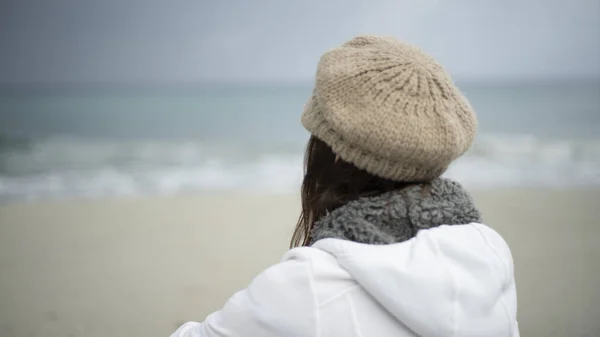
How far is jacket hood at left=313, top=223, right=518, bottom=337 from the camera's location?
0.96 meters

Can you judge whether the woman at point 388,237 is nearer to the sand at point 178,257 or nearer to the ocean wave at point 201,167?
the sand at point 178,257

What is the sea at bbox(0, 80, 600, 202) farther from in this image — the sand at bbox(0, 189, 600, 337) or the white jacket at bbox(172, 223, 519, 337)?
the white jacket at bbox(172, 223, 519, 337)

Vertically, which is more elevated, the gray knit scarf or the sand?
the gray knit scarf

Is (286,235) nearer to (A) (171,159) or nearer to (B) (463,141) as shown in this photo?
(B) (463,141)

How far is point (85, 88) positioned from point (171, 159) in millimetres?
32782

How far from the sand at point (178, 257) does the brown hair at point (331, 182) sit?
3.08m

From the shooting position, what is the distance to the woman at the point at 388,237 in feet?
3.17

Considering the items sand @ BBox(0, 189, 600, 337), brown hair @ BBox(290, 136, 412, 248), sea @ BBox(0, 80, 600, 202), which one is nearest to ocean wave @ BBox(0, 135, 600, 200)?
sea @ BBox(0, 80, 600, 202)

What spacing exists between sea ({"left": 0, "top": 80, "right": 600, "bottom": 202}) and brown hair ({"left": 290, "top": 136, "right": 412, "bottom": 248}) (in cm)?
636

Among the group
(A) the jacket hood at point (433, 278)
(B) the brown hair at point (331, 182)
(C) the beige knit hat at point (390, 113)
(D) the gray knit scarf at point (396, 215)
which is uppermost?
(C) the beige knit hat at point (390, 113)

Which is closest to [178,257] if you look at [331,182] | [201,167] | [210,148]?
[331,182]

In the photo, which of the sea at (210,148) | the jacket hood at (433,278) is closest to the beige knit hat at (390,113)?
the jacket hood at (433,278)

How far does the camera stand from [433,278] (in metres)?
0.97

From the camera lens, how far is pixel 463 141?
105cm
